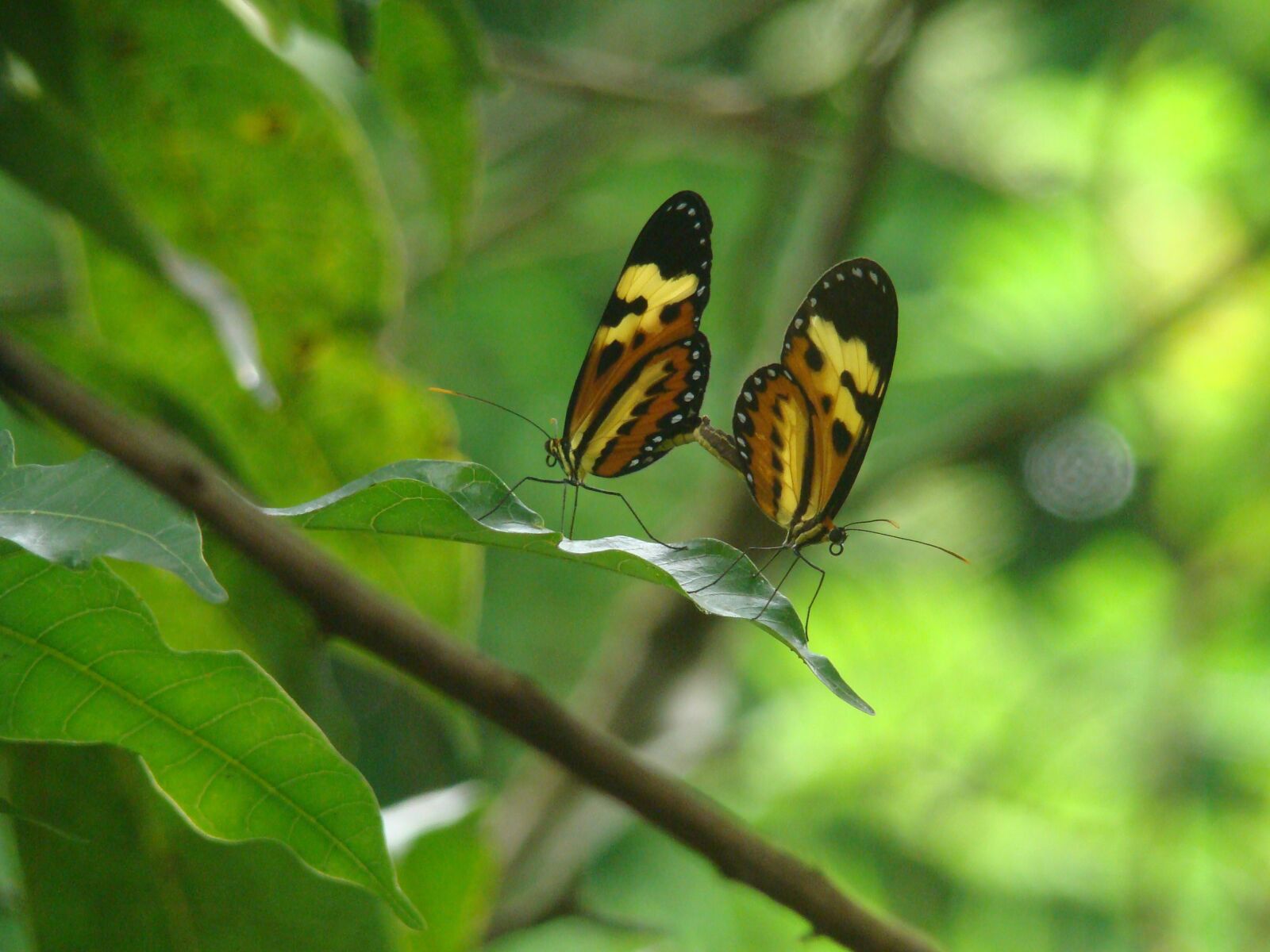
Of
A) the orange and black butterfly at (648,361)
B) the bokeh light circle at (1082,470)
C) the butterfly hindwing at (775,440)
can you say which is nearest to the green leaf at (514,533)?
the orange and black butterfly at (648,361)

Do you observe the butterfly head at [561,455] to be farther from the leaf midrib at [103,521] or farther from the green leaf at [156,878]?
the leaf midrib at [103,521]

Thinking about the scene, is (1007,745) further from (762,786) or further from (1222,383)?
(1222,383)

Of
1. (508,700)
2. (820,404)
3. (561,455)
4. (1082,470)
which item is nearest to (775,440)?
(820,404)

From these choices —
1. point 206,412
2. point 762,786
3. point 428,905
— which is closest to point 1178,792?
point 762,786

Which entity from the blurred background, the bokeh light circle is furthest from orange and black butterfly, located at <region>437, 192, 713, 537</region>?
the bokeh light circle

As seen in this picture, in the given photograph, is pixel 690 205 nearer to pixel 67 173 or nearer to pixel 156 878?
pixel 67 173

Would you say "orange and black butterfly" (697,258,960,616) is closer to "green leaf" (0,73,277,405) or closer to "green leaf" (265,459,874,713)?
"green leaf" (265,459,874,713)
